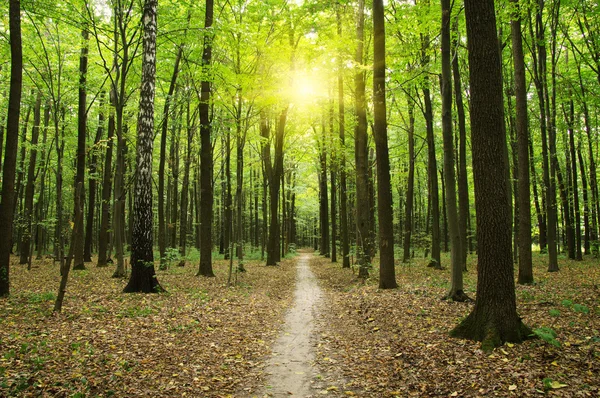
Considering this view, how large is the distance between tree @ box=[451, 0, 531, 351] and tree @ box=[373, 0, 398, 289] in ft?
18.2

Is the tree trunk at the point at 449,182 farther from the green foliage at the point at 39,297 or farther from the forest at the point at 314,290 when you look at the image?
the green foliage at the point at 39,297

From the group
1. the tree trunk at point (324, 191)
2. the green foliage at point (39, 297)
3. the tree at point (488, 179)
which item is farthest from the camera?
the tree trunk at point (324, 191)

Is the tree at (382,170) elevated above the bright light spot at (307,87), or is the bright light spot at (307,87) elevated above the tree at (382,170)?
the bright light spot at (307,87)

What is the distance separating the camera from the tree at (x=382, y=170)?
38.1ft

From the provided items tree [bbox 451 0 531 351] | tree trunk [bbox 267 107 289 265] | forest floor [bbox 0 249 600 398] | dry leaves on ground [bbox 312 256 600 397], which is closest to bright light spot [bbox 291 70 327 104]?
tree trunk [bbox 267 107 289 265]

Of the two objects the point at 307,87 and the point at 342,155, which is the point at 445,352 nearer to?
the point at 307,87

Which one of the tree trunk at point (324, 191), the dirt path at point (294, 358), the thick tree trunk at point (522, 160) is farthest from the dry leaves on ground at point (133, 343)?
the tree trunk at point (324, 191)

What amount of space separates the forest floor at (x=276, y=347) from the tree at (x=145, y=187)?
686 millimetres

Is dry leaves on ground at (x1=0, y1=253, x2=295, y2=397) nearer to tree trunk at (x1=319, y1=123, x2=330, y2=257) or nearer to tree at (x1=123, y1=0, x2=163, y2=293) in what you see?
tree at (x1=123, y1=0, x2=163, y2=293)

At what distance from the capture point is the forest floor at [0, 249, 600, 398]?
14.8 ft

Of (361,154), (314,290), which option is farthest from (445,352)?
(361,154)

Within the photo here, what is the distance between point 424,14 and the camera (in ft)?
38.8

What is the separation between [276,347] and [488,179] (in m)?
4.94

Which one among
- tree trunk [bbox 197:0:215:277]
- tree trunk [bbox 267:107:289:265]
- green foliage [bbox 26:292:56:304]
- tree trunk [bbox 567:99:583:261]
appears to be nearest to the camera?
green foliage [bbox 26:292:56:304]
